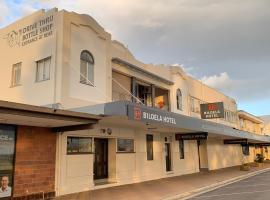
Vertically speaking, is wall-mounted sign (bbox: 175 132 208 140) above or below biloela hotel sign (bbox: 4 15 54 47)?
below

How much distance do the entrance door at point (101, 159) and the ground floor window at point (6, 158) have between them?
5380mm

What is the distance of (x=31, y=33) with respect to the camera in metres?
15.9

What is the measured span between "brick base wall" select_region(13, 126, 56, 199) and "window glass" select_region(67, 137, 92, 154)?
0.96m

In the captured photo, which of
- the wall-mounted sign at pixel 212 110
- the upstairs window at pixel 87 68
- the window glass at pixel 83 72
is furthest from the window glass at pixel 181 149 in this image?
the window glass at pixel 83 72

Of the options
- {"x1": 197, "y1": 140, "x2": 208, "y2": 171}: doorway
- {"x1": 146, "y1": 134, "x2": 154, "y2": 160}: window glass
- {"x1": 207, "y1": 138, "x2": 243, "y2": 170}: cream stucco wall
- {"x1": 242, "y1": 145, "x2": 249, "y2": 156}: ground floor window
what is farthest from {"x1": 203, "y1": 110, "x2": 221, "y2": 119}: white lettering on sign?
{"x1": 242, "y1": 145, "x2": 249, "y2": 156}: ground floor window

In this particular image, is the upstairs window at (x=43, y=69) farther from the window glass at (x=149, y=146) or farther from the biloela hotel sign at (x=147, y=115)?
the window glass at (x=149, y=146)

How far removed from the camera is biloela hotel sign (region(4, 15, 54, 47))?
1509 centimetres

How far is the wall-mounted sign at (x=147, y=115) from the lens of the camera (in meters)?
12.7

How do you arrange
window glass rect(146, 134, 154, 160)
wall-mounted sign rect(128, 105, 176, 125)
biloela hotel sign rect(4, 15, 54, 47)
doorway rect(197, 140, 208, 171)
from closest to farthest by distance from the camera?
wall-mounted sign rect(128, 105, 176, 125), biloela hotel sign rect(4, 15, 54, 47), window glass rect(146, 134, 154, 160), doorway rect(197, 140, 208, 171)

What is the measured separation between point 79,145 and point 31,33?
597cm

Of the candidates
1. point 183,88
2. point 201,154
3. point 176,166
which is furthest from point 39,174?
point 201,154

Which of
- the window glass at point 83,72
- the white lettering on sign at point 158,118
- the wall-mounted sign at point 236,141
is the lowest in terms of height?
the wall-mounted sign at point 236,141

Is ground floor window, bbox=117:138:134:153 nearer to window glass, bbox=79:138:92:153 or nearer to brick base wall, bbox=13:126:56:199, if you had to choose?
window glass, bbox=79:138:92:153

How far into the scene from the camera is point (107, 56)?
55.0 feet
